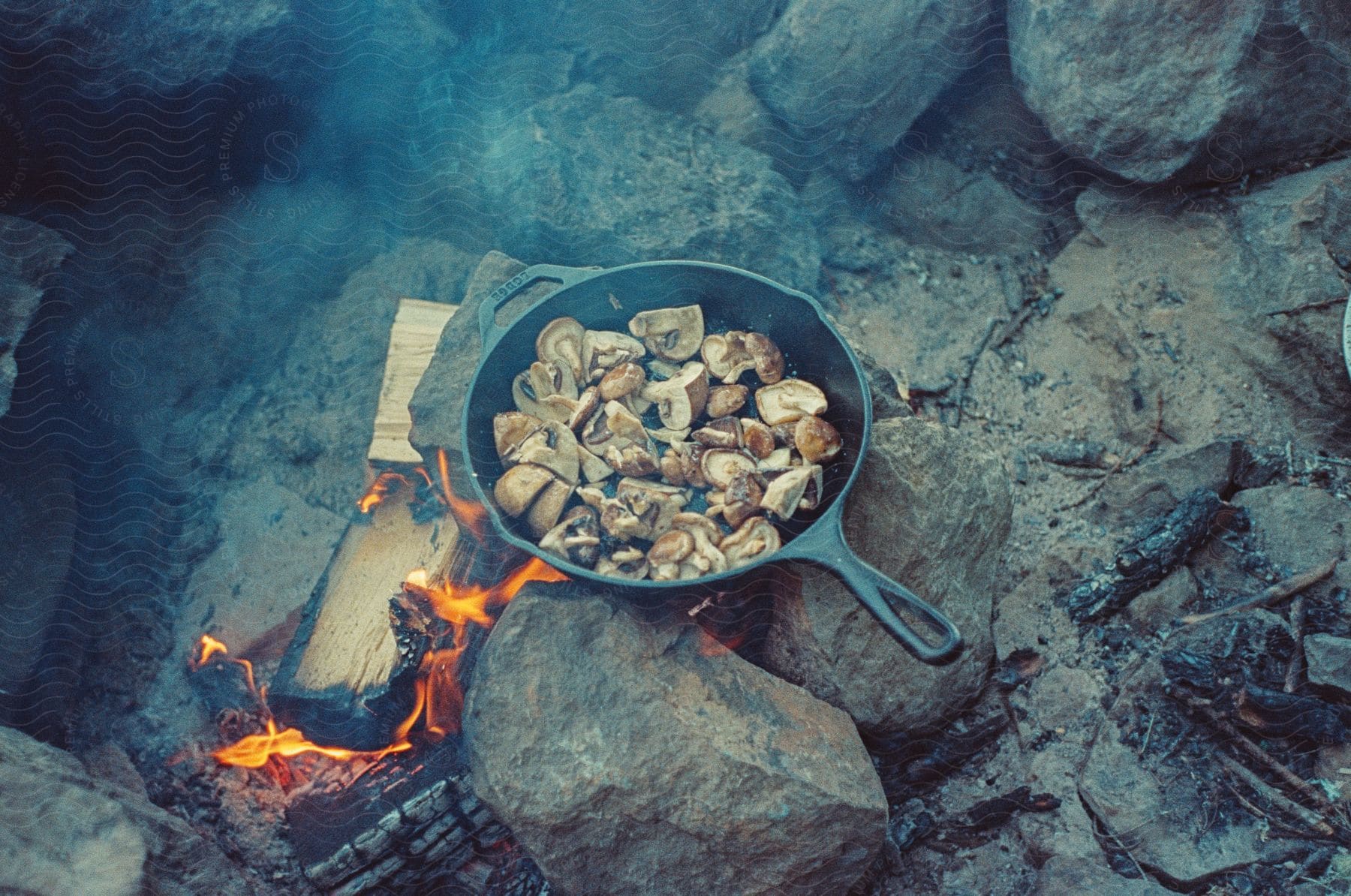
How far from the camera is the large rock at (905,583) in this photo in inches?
92.6

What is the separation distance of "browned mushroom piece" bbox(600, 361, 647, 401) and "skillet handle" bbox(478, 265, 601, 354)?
0.30 m

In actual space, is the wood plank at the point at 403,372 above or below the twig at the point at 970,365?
above

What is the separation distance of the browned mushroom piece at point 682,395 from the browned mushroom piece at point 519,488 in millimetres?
457

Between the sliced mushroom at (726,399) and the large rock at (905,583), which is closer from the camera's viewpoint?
the large rock at (905,583)

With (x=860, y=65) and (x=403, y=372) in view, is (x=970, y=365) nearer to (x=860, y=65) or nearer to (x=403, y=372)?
(x=860, y=65)

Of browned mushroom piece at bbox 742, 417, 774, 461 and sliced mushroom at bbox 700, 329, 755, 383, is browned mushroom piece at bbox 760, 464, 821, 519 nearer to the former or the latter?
browned mushroom piece at bbox 742, 417, 774, 461

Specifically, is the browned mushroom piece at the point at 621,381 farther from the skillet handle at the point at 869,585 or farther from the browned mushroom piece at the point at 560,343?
the skillet handle at the point at 869,585

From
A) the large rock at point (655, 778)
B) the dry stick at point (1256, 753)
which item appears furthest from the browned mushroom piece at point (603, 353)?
the dry stick at point (1256, 753)

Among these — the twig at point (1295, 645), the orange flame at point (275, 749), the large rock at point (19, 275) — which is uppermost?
the large rock at point (19, 275)

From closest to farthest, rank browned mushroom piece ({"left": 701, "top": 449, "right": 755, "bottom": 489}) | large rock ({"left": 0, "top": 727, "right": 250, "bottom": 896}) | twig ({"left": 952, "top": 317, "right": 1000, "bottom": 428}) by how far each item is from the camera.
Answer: large rock ({"left": 0, "top": 727, "right": 250, "bottom": 896}) → browned mushroom piece ({"left": 701, "top": 449, "right": 755, "bottom": 489}) → twig ({"left": 952, "top": 317, "right": 1000, "bottom": 428})

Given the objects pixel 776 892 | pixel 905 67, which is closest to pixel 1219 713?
pixel 776 892

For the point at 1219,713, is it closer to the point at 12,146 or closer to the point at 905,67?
the point at 905,67

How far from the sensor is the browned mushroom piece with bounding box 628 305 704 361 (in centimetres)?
260

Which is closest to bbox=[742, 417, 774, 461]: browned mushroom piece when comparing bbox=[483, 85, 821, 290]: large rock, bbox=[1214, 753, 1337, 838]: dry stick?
bbox=[483, 85, 821, 290]: large rock
